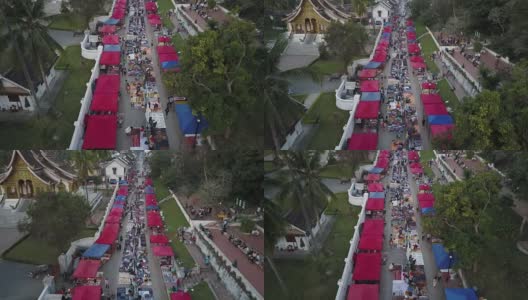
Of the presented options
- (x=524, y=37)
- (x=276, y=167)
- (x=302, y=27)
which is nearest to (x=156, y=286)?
(x=276, y=167)

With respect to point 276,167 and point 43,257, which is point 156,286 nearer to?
A: point 43,257

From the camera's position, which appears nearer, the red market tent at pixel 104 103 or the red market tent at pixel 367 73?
the red market tent at pixel 104 103

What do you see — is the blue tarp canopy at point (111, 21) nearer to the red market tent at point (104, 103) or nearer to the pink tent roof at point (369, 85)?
the red market tent at point (104, 103)

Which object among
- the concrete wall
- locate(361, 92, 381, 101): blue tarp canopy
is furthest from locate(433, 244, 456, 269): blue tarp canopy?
the concrete wall

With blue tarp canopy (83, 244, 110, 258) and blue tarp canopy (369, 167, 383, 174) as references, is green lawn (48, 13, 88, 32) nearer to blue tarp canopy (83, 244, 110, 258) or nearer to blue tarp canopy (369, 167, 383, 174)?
blue tarp canopy (83, 244, 110, 258)

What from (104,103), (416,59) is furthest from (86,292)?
(416,59)

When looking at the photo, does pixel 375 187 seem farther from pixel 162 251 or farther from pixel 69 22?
pixel 69 22

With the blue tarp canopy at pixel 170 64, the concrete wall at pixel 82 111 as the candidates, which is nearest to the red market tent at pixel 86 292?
the concrete wall at pixel 82 111
